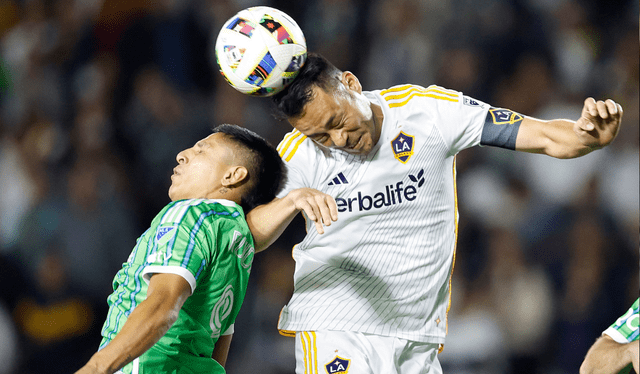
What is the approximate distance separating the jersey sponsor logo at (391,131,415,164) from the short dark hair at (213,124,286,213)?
0.53 metres

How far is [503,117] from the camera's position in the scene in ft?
9.35

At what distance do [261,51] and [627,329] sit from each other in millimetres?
1680

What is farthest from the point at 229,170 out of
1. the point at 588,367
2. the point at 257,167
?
the point at 588,367

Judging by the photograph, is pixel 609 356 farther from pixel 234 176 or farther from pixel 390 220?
pixel 234 176

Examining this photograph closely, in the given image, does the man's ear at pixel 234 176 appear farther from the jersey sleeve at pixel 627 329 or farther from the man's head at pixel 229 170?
the jersey sleeve at pixel 627 329

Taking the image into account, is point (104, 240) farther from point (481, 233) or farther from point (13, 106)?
point (481, 233)

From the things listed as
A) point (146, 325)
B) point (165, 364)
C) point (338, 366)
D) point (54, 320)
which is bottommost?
point (54, 320)

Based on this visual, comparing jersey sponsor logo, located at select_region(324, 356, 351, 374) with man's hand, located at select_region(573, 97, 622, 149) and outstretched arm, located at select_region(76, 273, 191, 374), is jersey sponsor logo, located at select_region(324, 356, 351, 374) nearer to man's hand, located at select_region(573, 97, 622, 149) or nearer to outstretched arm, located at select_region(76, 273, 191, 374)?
outstretched arm, located at select_region(76, 273, 191, 374)

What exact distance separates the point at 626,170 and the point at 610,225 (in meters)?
0.56

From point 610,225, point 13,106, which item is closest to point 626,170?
point 610,225

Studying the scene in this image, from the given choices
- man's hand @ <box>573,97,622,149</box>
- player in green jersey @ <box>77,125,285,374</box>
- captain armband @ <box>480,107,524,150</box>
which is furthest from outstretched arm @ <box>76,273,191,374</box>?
man's hand @ <box>573,97,622,149</box>

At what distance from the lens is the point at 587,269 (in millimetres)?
5320

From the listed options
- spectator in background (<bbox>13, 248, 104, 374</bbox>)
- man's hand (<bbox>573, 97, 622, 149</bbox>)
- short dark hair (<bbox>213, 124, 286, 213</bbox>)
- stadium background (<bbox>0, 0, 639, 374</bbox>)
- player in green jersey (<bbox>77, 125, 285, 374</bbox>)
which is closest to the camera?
player in green jersey (<bbox>77, 125, 285, 374</bbox>)

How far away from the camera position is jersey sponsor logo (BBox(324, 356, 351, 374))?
Answer: 9.37 feet
